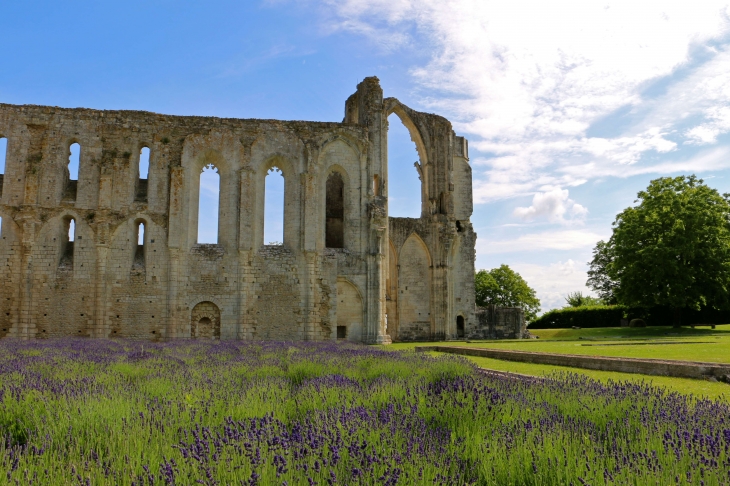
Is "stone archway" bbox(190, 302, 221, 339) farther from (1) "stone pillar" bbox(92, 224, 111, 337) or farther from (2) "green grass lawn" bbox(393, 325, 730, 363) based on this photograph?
(2) "green grass lawn" bbox(393, 325, 730, 363)

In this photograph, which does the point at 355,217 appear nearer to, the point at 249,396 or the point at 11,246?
the point at 11,246

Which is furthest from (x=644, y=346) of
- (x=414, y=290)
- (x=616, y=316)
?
(x=616, y=316)

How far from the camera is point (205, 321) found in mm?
23297

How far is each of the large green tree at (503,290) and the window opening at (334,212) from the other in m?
30.5

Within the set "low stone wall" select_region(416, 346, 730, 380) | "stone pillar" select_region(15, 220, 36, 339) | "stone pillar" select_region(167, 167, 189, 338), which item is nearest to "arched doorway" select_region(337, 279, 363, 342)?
"stone pillar" select_region(167, 167, 189, 338)

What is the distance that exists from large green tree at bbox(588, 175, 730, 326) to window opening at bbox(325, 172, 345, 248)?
1542 centimetres

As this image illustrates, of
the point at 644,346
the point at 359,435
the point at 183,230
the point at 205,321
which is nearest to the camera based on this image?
the point at 359,435

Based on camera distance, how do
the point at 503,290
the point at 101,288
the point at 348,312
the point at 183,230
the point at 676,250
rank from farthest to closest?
the point at 503,290 < the point at 676,250 < the point at 348,312 < the point at 183,230 < the point at 101,288

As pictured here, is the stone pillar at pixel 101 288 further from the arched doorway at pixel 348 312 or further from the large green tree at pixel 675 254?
the large green tree at pixel 675 254

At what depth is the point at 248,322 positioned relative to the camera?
918 inches

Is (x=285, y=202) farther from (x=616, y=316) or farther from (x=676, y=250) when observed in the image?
(x=616, y=316)

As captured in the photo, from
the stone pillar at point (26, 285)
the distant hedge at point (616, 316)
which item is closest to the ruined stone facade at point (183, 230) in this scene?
the stone pillar at point (26, 285)

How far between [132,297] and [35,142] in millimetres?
7563

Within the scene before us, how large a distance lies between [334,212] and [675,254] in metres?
17.8
